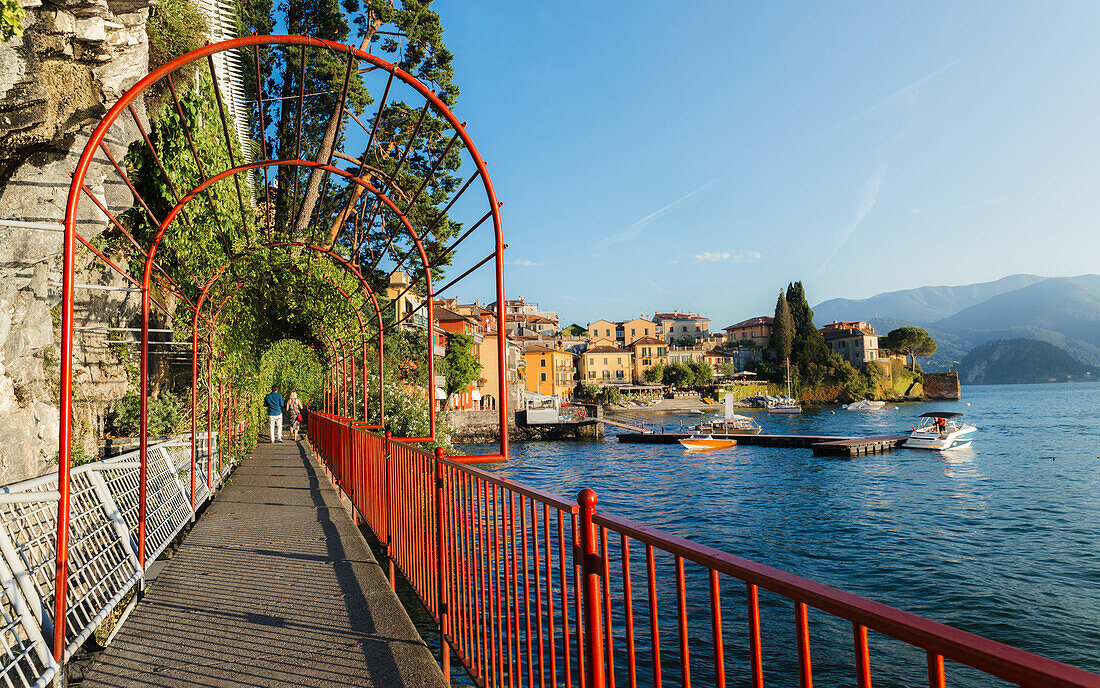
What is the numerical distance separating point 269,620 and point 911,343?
339ft

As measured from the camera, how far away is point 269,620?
378cm

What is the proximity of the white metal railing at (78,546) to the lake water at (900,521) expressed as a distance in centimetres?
792

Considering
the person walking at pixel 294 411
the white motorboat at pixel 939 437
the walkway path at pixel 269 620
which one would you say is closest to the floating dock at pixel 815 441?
the white motorboat at pixel 939 437

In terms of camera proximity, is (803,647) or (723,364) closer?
(803,647)

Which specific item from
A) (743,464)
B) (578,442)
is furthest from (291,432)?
(578,442)

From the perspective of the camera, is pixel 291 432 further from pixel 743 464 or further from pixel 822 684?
pixel 743 464

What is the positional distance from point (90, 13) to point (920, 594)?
16.6 m

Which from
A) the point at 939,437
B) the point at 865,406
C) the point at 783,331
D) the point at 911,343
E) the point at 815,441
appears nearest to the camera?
the point at 939,437

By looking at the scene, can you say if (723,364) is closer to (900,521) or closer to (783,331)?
(783,331)

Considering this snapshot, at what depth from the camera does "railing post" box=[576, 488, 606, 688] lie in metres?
1.98

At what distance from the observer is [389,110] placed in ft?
49.5

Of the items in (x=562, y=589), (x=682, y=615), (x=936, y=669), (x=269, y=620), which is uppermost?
(x=936, y=669)

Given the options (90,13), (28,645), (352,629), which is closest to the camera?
(28,645)

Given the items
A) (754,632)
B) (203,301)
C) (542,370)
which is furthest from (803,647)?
(542,370)
